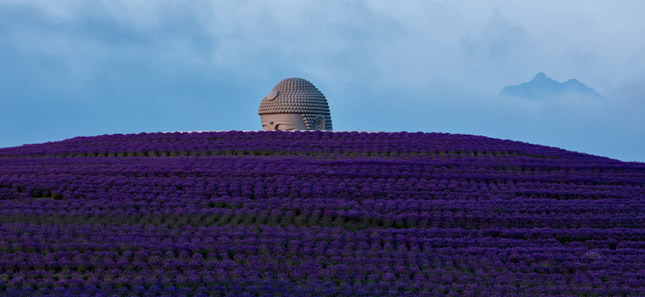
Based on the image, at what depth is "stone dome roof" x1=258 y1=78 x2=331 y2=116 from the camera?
38.0 m

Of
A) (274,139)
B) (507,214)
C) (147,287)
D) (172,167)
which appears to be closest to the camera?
(147,287)

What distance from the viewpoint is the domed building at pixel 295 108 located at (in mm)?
38031

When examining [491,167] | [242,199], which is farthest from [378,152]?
[242,199]

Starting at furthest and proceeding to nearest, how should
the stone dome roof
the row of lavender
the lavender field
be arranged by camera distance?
the stone dome roof → the row of lavender → the lavender field

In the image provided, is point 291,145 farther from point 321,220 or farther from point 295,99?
point 295,99

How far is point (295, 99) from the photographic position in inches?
1499

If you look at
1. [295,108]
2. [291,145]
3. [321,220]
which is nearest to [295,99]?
[295,108]

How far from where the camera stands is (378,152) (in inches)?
1069

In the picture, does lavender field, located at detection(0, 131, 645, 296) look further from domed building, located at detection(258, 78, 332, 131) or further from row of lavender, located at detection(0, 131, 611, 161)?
domed building, located at detection(258, 78, 332, 131)

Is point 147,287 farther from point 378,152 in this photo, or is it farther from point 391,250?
point 378,152

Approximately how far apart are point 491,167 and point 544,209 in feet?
16.8

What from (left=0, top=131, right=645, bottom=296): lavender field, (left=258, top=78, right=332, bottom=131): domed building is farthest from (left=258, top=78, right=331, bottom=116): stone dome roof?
(left=0, top=131, right=645, bottom=296): lavender field

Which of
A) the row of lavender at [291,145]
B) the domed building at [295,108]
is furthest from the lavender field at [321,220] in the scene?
the domed building at [295,108]

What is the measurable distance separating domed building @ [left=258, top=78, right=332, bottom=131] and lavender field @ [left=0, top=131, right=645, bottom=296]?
354 inches
